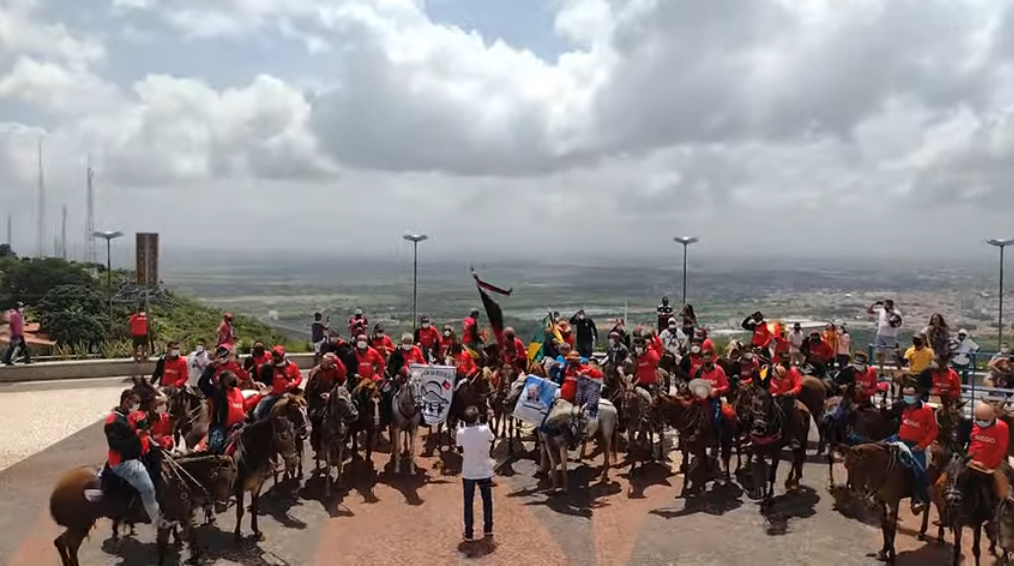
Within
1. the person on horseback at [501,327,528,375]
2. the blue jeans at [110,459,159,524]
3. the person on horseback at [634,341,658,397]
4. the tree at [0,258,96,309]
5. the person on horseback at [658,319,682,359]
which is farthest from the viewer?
the tree at [0,258,96,309]

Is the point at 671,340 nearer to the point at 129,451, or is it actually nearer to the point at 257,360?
the point at 257,360

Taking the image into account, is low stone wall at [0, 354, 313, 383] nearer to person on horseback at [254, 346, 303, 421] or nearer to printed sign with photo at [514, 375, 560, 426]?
person on horseback at [254, 346, 303, 421]

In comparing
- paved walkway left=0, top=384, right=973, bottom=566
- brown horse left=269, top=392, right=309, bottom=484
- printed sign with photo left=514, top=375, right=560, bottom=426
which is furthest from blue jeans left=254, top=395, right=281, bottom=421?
printed sign with photo left=514, top=375, right=560, bottom=426

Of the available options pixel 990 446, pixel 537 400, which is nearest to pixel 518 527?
pixel 537 400

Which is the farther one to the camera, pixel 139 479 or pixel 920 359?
pixel 920 359

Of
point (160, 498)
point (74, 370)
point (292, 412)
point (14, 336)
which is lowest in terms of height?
point (74, 370)

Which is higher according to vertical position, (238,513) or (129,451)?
(129,451)

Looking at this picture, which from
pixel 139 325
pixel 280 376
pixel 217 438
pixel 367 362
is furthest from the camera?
pixel 139 325

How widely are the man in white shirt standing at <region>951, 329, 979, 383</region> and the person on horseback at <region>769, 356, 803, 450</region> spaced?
23.3 ft

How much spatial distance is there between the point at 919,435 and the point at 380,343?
10.9m

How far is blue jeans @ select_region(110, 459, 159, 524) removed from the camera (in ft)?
32.3

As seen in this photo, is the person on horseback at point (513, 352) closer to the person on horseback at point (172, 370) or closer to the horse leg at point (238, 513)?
the person on horseback at point (172, 370)

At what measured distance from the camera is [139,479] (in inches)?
389

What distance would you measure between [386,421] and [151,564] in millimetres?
5077
